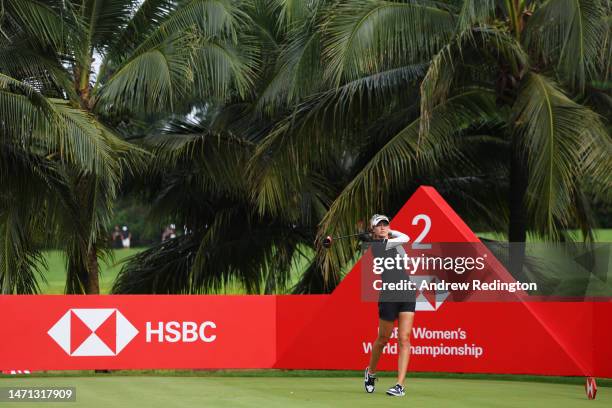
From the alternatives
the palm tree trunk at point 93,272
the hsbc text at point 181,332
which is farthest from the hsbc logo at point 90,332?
the palm tree trunk at point 93,272

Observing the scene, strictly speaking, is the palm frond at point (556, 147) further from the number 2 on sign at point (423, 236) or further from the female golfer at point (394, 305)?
the female golfer at point (394, 305)

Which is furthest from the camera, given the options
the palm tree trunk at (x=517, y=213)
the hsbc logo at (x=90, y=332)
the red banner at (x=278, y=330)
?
the palm tree trunk at (x=517, y=213)

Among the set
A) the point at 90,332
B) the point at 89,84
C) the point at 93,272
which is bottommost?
the point at 90,332

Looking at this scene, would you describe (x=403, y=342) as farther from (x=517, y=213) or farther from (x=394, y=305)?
(x=517, y=213)

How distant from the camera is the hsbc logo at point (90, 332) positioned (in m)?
13.6

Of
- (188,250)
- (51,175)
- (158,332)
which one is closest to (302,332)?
(158,332)

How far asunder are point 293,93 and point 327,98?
0.64m

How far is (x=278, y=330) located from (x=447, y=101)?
4.13m

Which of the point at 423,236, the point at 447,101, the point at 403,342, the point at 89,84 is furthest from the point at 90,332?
the point at 447,101

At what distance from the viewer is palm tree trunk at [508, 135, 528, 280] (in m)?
15.9

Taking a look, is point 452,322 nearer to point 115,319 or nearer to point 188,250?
point 115,319

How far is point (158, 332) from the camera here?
13781 mm

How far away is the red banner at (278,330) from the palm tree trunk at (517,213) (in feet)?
7.96

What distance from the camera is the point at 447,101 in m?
15.7
